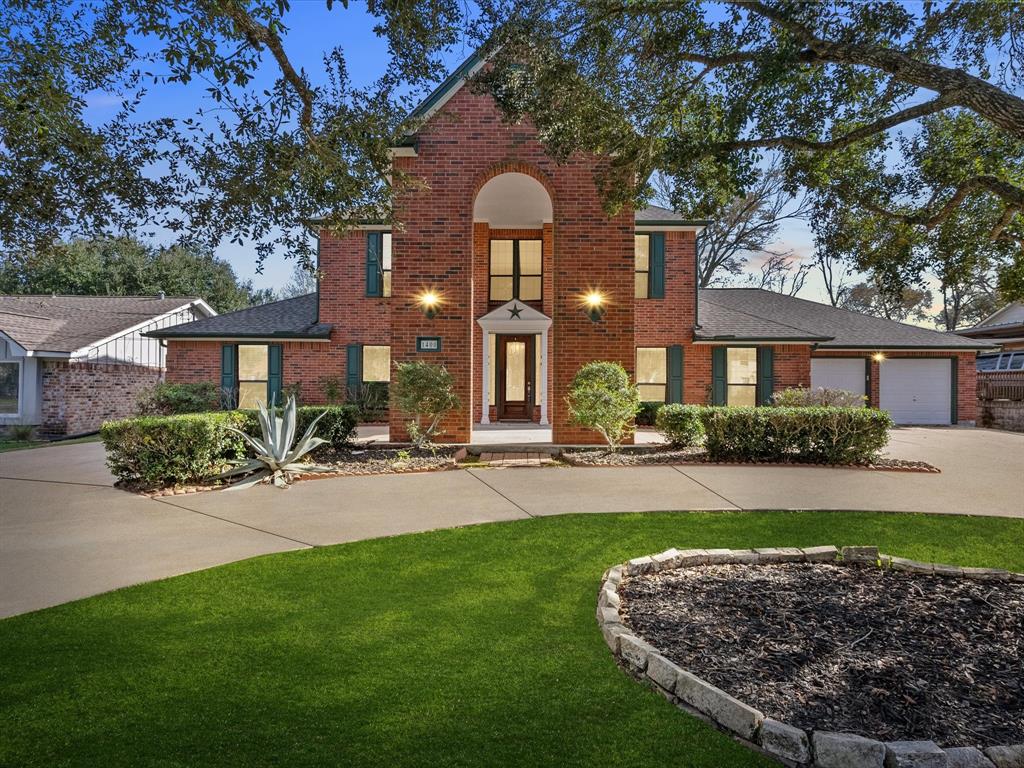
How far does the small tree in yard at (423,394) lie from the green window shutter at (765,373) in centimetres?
1091

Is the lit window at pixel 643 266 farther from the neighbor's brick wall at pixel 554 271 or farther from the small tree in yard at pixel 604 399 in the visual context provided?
the small tree in yard at pixel 604 399

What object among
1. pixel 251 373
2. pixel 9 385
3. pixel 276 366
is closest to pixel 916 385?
pixel 276 366

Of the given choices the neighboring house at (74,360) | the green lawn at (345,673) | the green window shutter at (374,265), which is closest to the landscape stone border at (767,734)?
the green lawn at (345,673)

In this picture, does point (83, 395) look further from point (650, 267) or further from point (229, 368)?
point (650, 267)

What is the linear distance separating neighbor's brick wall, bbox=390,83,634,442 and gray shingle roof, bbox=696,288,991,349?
23.3 feet

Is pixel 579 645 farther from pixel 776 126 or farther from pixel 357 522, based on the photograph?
pixel 776 126

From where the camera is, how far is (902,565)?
4.51 m

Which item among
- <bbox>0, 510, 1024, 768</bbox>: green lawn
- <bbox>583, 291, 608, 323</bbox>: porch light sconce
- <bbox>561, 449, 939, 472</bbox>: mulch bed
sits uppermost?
<bbox>583, 291, 608, 323</bbox>: porch light sconce

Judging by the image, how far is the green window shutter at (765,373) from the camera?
18078 mm

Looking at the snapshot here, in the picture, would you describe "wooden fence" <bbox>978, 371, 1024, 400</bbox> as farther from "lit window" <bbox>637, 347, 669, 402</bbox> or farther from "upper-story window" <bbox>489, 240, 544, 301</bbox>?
"upper-story window" <bbox>489, 240, 544, 301</bbox>

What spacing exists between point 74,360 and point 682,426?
799 inches

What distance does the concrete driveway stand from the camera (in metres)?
4.79

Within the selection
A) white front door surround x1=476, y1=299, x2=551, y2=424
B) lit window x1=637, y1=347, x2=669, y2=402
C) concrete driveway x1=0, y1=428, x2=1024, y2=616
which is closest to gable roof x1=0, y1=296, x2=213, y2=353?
concrete driveway x1=0, y1=428, x2=1024, y2=616

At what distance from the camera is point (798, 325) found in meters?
20.2
